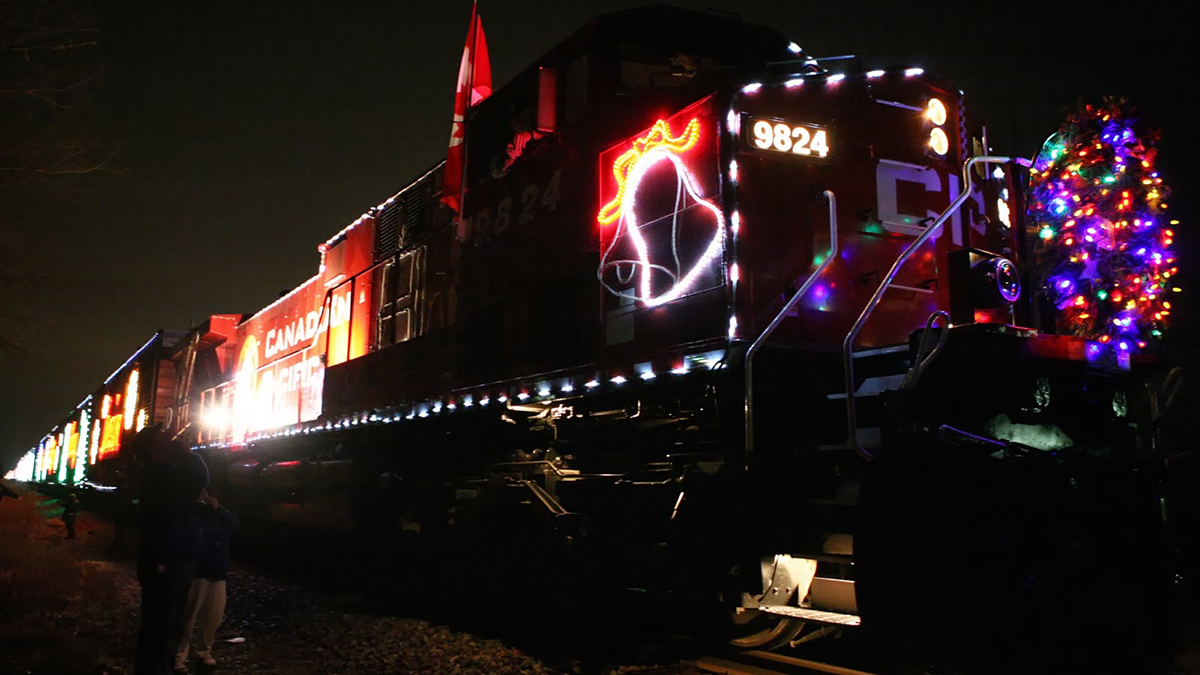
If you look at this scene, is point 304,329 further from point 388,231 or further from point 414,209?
point 414,209

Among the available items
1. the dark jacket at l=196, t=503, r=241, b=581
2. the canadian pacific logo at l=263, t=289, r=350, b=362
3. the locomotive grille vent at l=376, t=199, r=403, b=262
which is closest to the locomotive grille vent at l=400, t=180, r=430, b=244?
the locomotive grille vent at l=376, t=199, r=403, b=262

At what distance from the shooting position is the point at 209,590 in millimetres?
5766

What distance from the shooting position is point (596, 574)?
5.73 m

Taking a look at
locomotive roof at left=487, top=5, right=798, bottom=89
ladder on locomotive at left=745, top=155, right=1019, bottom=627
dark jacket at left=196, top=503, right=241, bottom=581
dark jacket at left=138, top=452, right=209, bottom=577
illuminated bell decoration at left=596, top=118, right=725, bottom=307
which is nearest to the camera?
ladder on locomotive at left=745, top=155, right=1019, bottom=627

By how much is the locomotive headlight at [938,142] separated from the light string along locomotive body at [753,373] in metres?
0.03

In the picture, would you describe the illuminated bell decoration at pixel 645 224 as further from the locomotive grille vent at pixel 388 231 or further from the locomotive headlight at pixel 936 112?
the locomotive grille vent at pixel 388 231

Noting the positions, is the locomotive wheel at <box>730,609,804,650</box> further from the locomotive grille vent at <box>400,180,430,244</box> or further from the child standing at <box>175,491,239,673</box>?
the locomotive grille vent at <box>400,180,430,244</box>

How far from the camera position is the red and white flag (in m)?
7.67

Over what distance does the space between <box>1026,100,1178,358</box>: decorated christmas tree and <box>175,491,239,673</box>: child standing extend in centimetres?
850

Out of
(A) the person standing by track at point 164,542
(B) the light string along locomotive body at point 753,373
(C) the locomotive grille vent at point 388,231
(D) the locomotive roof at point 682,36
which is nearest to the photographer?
(B) the light string along locomotive body at point 753,373

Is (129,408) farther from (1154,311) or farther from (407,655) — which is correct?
(1154,311)

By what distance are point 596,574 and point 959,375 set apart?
8.96ft

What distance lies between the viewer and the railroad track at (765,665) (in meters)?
4.90

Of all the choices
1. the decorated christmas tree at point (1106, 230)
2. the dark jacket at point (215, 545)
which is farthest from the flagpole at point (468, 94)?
the decorated christmas tree at point (1106, 230)
